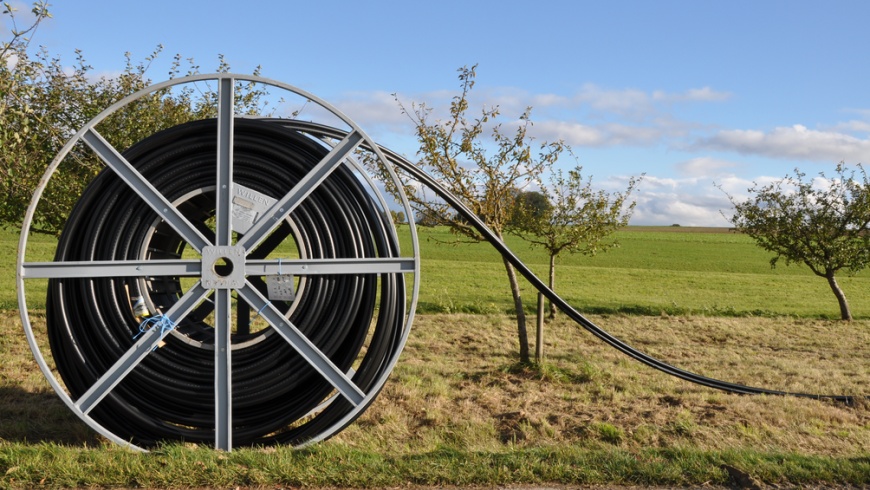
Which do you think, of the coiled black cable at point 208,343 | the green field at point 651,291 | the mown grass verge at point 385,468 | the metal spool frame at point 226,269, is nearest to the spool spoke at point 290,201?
the metal spool frame at point 226,269

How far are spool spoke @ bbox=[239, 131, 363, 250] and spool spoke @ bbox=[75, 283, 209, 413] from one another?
53 cm

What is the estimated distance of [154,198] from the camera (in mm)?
5316

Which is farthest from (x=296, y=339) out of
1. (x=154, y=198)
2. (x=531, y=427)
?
(x=531, y=427)

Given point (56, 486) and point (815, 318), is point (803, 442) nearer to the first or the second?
point (56, 486)

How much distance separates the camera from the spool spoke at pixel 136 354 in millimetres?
5273

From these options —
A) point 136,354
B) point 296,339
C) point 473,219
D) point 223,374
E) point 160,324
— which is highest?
point 473,219

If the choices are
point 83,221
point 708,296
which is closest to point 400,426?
point 83,221

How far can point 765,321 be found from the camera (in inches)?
655

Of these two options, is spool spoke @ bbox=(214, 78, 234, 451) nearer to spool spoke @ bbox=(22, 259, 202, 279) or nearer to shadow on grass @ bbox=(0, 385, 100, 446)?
spool spoke @ bbox=(22, 259, 202, 279)

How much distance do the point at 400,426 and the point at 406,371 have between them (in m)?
2.44

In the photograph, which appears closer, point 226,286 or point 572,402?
point 226,286

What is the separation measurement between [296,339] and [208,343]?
989 mm

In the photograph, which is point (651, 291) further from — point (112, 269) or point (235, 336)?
point (112, 269)

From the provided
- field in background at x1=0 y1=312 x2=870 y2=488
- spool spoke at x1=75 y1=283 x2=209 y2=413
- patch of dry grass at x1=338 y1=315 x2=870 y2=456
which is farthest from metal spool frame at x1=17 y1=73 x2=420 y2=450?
patch of dry grass at x1=338 y1=315 x2=870 y2=456
